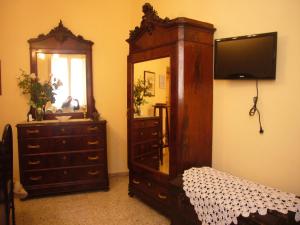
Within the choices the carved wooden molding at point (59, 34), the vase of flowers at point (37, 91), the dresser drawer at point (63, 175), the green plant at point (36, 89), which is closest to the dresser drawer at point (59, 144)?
the dresser drawer at point (63, 175)

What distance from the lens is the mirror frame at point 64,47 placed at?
11.2ft

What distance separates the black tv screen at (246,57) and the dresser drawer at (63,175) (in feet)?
6.69

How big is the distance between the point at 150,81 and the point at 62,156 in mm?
1543

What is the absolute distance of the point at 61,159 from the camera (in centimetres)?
315

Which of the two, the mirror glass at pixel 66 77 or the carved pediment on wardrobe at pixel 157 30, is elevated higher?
the carved pediment on wardrobe at pixel 157 30

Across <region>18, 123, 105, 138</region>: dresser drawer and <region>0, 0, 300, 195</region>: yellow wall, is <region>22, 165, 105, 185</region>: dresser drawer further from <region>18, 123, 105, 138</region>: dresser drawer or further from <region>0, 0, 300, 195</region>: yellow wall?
<region>0, 0, 300, 195</region>: yellow wall

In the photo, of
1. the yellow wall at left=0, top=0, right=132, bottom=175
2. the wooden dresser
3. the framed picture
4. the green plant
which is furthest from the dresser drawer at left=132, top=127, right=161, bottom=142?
the green plant

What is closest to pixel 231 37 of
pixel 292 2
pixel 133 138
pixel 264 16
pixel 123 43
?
pixel 264 16

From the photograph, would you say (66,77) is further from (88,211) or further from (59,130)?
(88,211)

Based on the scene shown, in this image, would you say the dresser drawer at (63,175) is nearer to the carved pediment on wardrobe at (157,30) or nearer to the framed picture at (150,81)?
the framed picture at (150,81)

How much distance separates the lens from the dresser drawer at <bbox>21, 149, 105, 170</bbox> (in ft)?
10.0

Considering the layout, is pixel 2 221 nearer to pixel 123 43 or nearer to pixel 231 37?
pixel 231 37

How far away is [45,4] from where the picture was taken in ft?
11.3

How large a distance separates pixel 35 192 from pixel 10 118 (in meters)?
1.12
